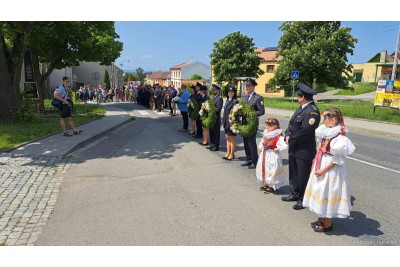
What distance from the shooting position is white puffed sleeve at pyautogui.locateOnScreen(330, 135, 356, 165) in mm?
3676

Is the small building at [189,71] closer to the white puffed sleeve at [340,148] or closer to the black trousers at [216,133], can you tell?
the black trousers at [216,133]

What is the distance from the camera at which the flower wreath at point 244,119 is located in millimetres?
6520

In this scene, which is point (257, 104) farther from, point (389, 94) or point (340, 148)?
point (389, 94)

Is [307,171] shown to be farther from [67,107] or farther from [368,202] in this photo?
[67,107]

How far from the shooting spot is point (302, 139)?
451 cm

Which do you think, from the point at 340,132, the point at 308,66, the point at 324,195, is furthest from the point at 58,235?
the point at 308,66

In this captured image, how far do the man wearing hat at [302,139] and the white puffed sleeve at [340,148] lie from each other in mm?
715

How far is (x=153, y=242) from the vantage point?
145 inches

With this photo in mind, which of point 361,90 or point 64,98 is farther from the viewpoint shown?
point 361,90

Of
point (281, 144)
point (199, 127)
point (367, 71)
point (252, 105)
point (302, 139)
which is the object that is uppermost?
point (367, 71)

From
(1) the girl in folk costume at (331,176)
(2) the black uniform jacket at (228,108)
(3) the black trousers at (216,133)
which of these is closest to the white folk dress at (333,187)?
(1) the girl in folk costume at (331,176)

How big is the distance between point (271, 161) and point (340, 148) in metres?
1.73

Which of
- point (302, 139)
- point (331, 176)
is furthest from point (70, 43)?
point (331, 176)

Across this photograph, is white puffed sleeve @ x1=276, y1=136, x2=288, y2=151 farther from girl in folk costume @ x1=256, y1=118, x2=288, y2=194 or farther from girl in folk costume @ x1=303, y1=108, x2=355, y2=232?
girl in folk costume @ x1=303, y1=108, x2=355, y2=232
